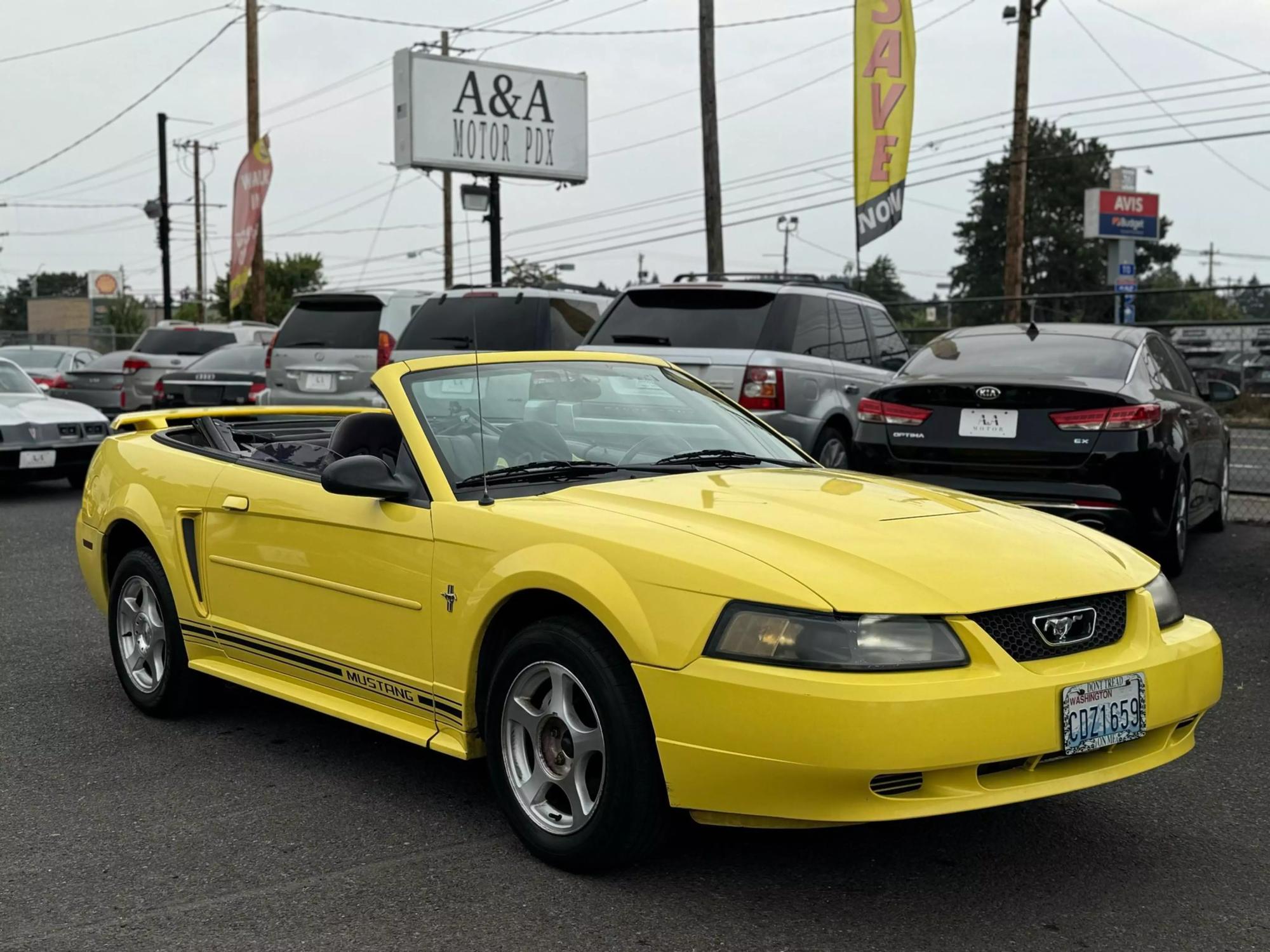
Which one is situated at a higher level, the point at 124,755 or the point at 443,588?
the point at 443,588

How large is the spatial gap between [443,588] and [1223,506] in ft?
26.4

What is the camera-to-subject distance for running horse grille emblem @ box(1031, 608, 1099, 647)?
3490 mm

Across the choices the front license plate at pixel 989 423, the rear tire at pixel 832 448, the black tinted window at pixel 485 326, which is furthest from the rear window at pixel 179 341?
the front license plate at pixel 989 423

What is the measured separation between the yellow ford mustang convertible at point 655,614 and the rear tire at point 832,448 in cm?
520

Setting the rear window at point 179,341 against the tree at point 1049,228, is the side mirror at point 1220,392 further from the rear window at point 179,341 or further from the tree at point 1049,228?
the tree at point 1049,228

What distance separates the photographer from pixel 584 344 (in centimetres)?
1045

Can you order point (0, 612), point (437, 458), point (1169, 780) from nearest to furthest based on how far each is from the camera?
point (437, 458) < point (1169, 780) < point (0, 612)

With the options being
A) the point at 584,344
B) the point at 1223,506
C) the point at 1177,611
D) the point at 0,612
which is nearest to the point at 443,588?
the point at 1177,611

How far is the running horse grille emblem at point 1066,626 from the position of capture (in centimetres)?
349

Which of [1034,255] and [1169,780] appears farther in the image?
[1034,255]

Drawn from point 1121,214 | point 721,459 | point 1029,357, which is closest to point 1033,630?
point 721,459

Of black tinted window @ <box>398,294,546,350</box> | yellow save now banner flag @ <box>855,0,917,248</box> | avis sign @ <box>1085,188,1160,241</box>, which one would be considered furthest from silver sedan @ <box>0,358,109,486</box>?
avis sign @ <box>1085,188,1160,241</box>

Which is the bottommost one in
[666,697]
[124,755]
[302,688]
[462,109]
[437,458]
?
[124,755]

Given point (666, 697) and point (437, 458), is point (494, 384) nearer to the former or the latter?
point (437, 458)
